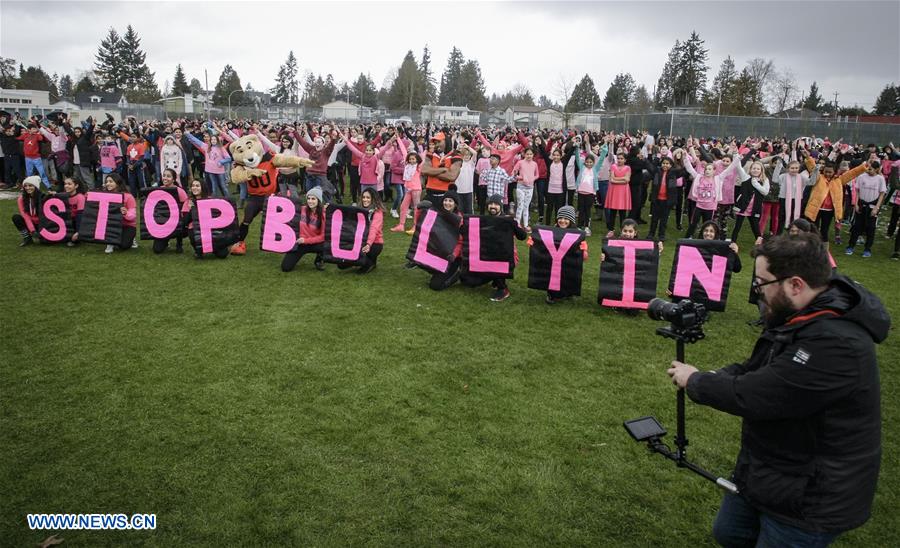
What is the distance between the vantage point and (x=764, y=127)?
3822cm

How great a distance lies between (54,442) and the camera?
17.3ft

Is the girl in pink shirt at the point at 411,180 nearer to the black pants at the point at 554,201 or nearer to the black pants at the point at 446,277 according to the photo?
the black pants at the point at 554,201

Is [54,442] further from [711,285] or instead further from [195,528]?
[711,285]

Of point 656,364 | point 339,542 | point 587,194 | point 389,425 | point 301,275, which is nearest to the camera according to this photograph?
point 339,542

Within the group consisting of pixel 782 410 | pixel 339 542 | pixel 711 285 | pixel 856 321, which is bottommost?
pixel 339 542

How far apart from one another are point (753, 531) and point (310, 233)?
9627mm

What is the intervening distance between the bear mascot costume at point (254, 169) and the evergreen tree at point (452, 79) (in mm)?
109003

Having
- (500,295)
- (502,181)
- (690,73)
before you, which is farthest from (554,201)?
(690,73)

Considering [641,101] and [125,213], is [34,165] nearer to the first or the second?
[125,213]

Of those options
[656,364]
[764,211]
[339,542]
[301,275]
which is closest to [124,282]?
[301,275]

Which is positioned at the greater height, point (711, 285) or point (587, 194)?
point (587, 194)

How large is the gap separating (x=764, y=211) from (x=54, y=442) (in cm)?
1410

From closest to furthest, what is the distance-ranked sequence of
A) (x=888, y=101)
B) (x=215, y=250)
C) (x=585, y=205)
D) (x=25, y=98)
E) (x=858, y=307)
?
(x=858, y=307), (x=215, y=250), (x=585, y=205), (x=25, y=98), (x=888, y=101)

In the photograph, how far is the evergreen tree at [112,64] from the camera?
10244 centimetres
